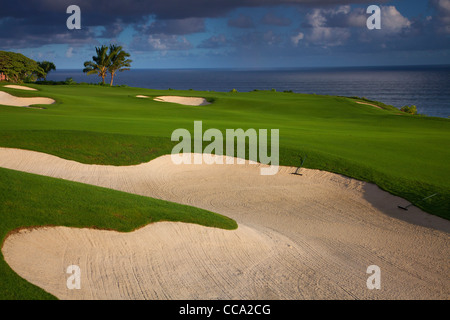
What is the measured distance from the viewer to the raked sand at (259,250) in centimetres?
698

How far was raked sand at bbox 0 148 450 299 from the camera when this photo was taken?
698 centimetres

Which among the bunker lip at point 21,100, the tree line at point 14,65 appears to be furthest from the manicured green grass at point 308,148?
the tree line at point 14,65

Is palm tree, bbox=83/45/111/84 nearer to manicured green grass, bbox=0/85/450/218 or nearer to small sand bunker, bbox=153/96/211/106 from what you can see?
small sand bunker, bbox=153/96/211/106

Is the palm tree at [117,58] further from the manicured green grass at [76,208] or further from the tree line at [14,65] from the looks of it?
the manicured green grass at [76,208]

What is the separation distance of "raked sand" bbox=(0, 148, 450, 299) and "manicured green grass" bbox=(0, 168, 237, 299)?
0.77 ft

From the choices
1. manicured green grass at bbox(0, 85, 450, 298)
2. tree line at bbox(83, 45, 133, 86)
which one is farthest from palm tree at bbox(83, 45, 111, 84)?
manicured green grass at bbox(0, 85, 450, 298)

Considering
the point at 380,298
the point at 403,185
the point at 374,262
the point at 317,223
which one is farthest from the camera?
the point at 403,185

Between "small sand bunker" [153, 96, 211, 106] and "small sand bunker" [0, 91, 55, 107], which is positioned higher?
"small sand bunker" [153, 96, 211, 106]

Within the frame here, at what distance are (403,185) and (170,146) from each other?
860 cm

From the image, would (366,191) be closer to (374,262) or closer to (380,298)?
(374,262)

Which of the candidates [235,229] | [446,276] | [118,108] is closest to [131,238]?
[235,229]

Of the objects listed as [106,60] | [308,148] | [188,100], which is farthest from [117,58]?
[308,148]

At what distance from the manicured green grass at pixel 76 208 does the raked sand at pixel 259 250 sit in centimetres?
24

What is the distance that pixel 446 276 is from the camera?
8.16 meters
